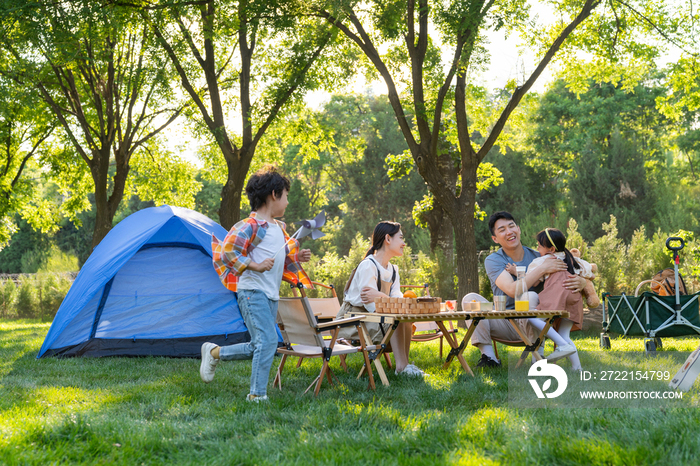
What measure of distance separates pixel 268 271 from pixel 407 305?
1.14m

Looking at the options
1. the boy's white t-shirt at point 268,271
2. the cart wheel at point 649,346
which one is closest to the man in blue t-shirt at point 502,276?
the boy's white t-shirt at point 268,271

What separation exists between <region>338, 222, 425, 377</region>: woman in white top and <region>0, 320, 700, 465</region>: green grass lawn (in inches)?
12.2

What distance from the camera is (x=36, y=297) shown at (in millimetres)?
18219

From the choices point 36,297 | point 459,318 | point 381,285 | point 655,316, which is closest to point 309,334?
point 381,285

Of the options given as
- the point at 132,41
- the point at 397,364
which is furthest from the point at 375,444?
the point at 132,41

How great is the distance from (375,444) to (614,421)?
134 cm

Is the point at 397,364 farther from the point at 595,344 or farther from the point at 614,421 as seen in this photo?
the point at 595,344

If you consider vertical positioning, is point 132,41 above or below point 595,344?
above

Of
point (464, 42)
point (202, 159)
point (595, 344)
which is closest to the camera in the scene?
point (595, 344)

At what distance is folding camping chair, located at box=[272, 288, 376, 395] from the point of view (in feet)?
14.9

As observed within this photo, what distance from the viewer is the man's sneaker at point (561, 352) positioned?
4.69m

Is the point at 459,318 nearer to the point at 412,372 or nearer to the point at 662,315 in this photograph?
the point at 412,372

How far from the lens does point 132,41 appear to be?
47.2ft

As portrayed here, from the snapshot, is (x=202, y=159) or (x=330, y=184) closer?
(x=202, y=159)
